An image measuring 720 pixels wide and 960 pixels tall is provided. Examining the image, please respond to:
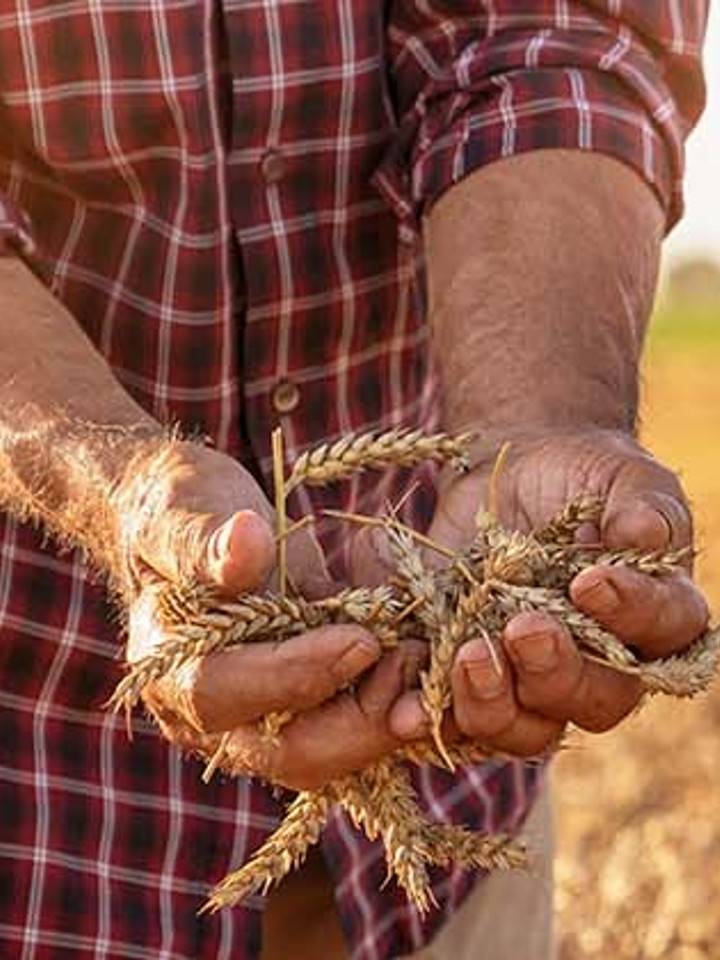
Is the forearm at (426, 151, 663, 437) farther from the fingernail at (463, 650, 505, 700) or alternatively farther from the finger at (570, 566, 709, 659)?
the fingernail at (463, 650, 505, 700)

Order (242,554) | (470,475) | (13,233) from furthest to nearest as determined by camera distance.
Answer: (13,233) < (470,475) < (242,554)

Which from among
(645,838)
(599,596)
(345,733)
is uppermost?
(599,596)

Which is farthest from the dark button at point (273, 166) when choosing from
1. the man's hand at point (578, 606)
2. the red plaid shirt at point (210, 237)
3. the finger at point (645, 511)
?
the finger at point (645, 511)

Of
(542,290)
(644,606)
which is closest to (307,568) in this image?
(644,606)

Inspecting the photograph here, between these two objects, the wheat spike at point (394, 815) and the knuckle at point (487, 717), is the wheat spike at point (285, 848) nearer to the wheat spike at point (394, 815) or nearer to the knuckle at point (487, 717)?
the wheat spike at point (394, 815)

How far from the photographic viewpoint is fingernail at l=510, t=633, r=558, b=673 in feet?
10.0

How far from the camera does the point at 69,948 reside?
12.5ft

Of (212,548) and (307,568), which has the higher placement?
(212,548)

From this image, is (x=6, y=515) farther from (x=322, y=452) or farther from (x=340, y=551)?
(x=322, y=452)

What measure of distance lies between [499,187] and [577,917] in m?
3.49

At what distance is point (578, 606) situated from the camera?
3.10 meters

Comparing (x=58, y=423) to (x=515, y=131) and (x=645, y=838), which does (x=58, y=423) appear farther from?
(x=645, y=838)

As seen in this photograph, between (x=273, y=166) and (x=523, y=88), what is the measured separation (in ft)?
0.96

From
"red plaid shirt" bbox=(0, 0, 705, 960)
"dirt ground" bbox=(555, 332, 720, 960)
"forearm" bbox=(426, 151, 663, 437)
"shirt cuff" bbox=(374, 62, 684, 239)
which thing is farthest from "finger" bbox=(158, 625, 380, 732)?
"dirt ground" bbox=(555, 332, 720, 960)
